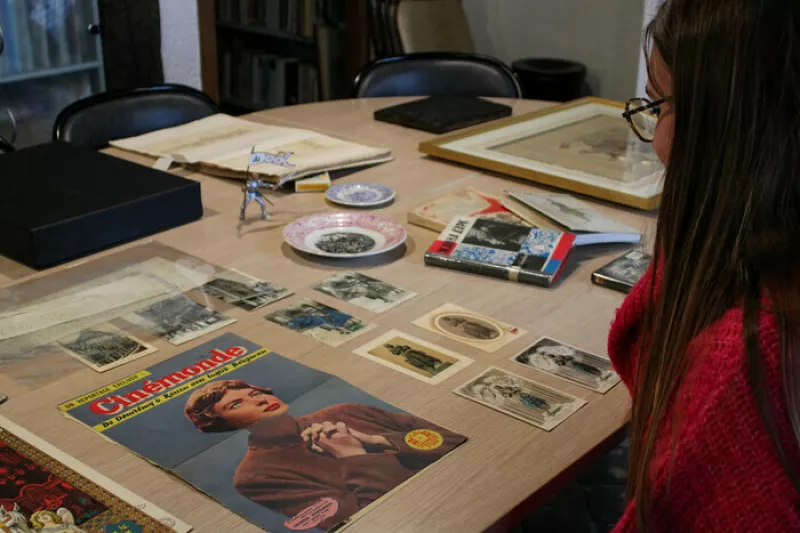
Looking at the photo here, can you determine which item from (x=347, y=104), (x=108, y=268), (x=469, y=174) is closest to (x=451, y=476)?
(x=108, y=268)

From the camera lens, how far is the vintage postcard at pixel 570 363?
1.07m

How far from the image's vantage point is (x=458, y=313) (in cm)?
123

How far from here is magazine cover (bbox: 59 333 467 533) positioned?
2.82 feet

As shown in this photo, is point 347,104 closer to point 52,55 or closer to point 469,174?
point 469,174

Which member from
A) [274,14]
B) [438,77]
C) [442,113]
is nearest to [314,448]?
[442,113]

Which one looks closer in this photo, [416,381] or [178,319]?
[416,381]

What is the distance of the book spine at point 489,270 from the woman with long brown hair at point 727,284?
546 millimetres

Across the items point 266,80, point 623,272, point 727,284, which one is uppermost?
point 727,284

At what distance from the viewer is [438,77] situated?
2580 mm

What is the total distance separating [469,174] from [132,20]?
1857mm

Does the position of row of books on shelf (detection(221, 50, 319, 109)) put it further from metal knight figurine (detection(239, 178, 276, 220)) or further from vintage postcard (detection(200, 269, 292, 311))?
vintage postcard (detection(200, 269, 292, 311))

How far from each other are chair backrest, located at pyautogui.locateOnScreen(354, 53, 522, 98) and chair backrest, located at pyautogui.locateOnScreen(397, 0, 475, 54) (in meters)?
1.34

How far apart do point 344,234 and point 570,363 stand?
0.50 metres

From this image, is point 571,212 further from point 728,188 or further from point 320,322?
point 728,188
